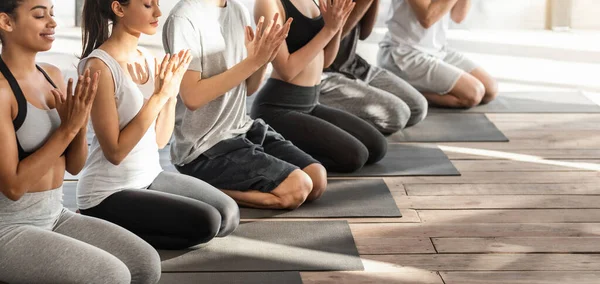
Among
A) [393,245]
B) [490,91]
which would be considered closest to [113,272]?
[393,245]

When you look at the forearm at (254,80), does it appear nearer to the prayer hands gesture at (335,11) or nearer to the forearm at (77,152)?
the prayer hands gesture at (335,11)

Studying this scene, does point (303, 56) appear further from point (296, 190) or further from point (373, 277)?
point (373, 277)

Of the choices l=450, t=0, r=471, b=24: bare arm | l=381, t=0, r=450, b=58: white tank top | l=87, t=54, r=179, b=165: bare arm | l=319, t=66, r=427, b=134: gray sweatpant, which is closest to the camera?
l=87, t=54, r=179, b=165: bare arm

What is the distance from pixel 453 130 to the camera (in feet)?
14.8

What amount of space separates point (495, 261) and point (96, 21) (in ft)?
4.69

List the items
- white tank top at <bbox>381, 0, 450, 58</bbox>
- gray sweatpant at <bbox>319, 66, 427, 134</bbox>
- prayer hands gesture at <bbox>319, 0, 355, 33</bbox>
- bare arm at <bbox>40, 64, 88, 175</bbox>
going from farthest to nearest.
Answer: white tank top at <bbox>381, 0, 450, 58</bbox>, gray sweatpant at <bbox>319, 66, 427, 134</bbox>, prayer hands gesture at <bbox>319, 0, 355, 33</bbox>, bare arm at <bbox>40, 64, 88, 175</bbox>

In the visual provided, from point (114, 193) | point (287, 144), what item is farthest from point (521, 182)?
point (114, 193)

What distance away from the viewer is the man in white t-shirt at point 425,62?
488 cm

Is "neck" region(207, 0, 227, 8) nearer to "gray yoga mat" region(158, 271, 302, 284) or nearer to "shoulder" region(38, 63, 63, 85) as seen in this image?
"shoulder" region(38, 63, 63, 85)

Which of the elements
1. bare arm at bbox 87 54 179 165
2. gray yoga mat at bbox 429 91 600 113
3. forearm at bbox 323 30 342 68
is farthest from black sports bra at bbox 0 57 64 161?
gray yoga mat at bbox 429 91 600 113

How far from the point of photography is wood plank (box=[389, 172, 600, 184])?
374 centimetres

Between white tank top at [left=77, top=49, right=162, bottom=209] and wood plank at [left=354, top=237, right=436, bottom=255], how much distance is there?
73 centimetres

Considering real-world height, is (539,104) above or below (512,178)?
below

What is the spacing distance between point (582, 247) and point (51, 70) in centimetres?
176
